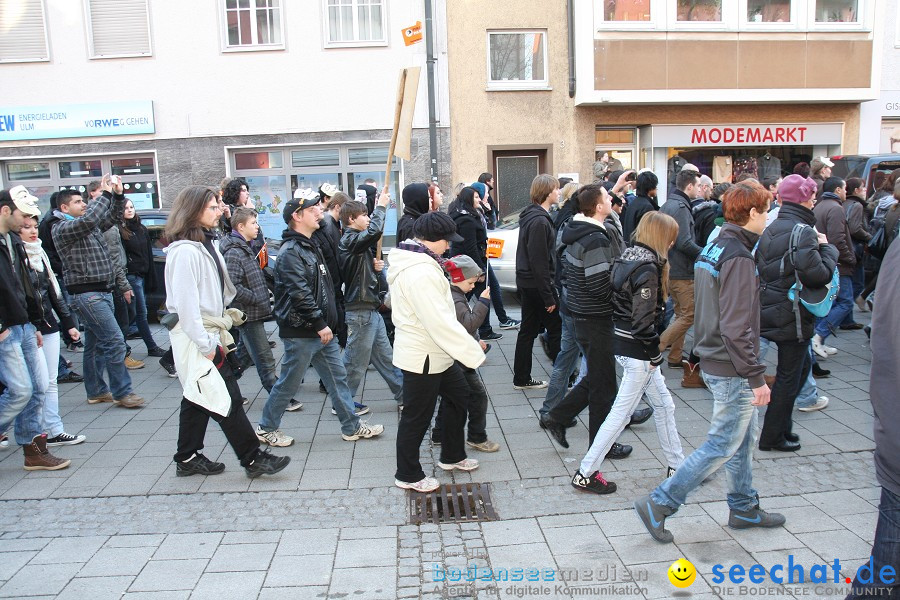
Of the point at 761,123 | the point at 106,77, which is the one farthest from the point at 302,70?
the point at 761,123

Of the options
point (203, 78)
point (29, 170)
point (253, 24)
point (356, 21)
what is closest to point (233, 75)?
point (203, 78)

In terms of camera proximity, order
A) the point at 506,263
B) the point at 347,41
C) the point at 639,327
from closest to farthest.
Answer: the point at 639,327, the point at 506,263, the point at 347,41

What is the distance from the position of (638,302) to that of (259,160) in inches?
515

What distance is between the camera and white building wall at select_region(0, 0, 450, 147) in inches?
609

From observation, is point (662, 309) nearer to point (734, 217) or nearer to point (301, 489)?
point (734, 217)

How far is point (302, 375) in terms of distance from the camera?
5668 mm

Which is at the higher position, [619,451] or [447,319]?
[447,319]

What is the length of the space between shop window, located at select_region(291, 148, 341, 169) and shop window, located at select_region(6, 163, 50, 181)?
211 inches

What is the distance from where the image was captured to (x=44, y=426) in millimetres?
5750

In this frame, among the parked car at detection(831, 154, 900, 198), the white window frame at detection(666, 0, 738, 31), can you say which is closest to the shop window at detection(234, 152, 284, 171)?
the white window frame at detection(666, 0, 738, 31)

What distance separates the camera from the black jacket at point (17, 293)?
5.16m

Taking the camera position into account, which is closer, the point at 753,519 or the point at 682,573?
the point at 682,573

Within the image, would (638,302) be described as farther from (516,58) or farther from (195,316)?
(516,58)

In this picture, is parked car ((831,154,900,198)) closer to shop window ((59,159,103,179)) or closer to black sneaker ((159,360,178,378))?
black sneaker ((159,360,178,378))
